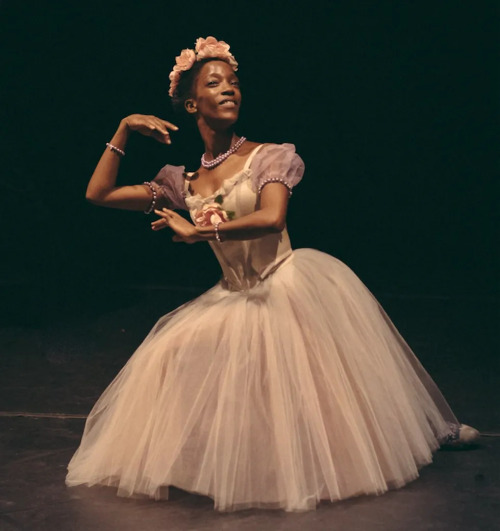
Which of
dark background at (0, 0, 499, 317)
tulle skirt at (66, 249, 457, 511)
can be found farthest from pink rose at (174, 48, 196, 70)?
dark background at (0, 0, 499, 317)

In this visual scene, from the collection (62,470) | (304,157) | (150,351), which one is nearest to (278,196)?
(150,351)

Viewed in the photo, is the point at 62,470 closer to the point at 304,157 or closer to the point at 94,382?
the point at 94,382

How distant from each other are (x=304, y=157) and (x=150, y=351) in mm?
2180

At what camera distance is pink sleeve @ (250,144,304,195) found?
251cm

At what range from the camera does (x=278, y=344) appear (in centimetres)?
246

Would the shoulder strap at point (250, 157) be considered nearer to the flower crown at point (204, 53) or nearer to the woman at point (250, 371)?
the woman at point (250, 371)

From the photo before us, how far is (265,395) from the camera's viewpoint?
7.93 feet

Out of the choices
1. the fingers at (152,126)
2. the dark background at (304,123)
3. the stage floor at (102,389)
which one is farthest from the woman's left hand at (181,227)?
the dark background at (304,123)

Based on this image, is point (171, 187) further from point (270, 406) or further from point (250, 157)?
point (270, 406)

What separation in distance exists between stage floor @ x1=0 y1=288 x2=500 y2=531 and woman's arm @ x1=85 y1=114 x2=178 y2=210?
2.37 ft

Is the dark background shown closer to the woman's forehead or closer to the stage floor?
the stage floor

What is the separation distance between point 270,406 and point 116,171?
2.56 feet

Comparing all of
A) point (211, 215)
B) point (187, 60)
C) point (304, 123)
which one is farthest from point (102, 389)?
point (304, 123)

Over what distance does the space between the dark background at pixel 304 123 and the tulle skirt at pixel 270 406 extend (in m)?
1.86
